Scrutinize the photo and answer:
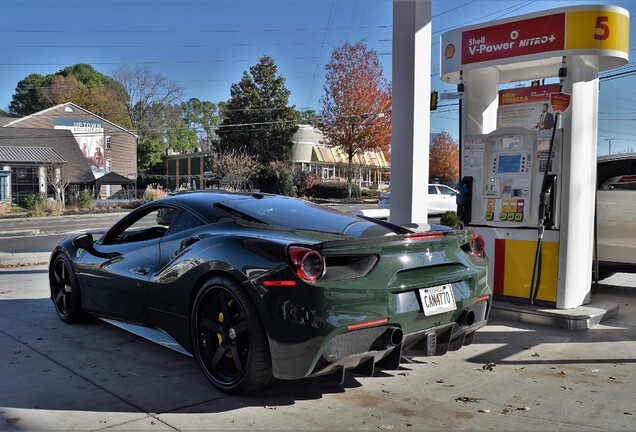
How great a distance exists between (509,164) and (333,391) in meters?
4.03

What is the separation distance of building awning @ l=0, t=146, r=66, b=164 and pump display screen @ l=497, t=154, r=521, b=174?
133ft

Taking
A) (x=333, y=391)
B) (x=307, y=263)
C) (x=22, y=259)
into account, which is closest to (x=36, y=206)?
(x=22, y=259)

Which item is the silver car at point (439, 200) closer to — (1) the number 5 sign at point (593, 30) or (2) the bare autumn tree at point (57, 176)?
(1) the number 5 sign at point (593, 30)

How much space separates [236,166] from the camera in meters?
46.8

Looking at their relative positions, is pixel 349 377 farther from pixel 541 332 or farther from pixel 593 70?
pixel 593 70

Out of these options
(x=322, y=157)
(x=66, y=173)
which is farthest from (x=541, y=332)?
(x=322, y=157)

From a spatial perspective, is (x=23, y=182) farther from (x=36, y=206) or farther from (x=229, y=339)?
(x=229, y=339)

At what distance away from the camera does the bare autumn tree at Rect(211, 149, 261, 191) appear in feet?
154

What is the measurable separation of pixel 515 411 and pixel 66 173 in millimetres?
44858

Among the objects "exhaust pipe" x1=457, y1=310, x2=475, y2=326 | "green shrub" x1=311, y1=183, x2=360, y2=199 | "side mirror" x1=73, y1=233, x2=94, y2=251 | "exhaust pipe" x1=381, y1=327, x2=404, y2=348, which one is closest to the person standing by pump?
"exhaust pipe" x1=457, y1=310, x2=475, y2=326

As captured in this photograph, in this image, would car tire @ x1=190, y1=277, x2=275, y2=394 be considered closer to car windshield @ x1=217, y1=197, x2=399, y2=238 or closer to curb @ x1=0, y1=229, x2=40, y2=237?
car windshield @ x1=217, y1=197, x2=399, y2=238

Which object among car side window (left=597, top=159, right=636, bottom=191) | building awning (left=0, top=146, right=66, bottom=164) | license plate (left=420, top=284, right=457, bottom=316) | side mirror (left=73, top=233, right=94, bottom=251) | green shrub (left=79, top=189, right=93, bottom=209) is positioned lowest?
green shrub (left=79, top=189, right=93, bottom=209)

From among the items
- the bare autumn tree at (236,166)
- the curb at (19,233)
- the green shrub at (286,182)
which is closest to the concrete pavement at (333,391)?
the curb at (19,233)

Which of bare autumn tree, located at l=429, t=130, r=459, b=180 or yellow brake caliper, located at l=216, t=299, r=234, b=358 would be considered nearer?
yellow brake caliper, located at l=216, t=299, r=234, b=358
